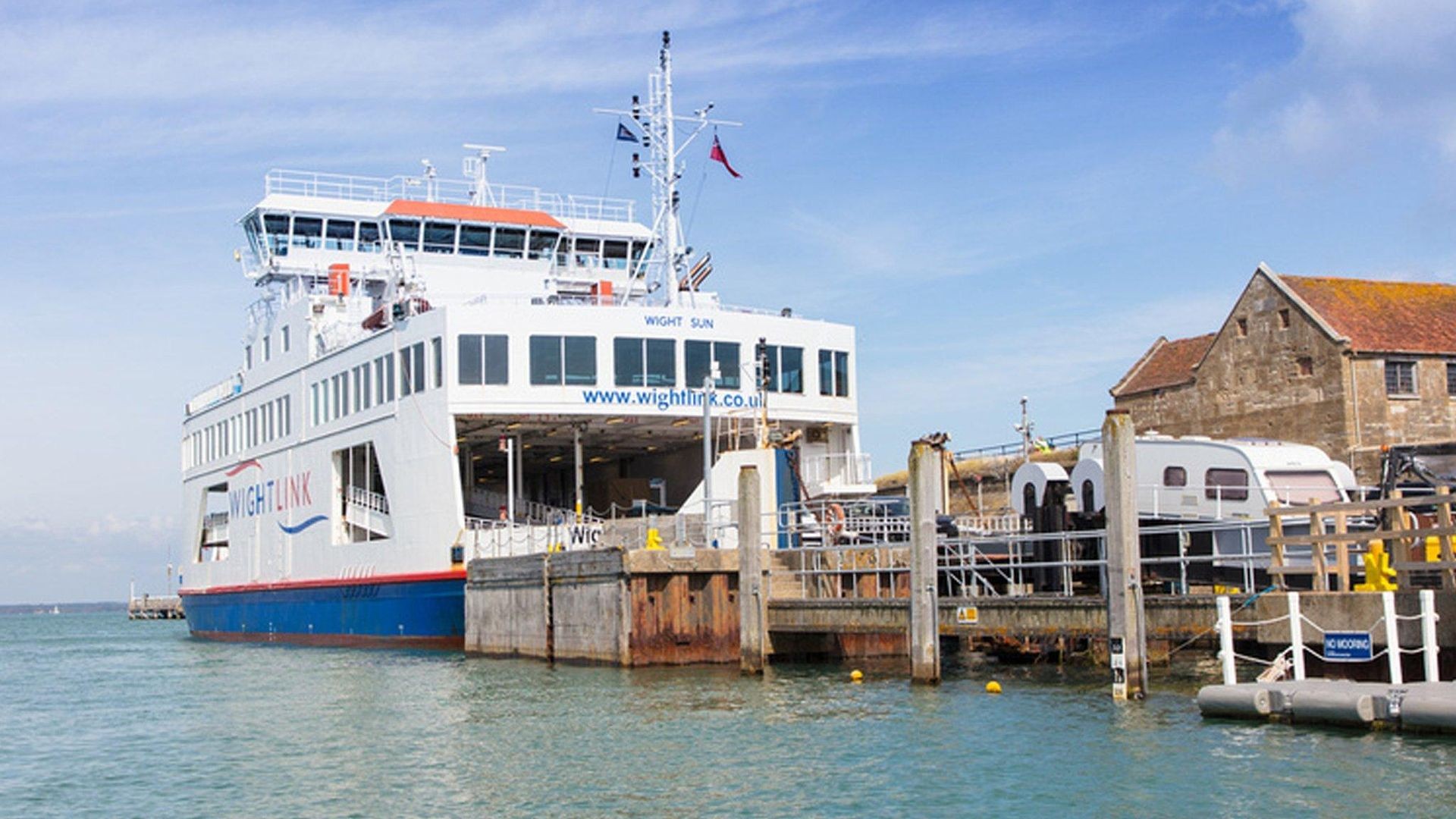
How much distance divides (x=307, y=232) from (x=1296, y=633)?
30692 millimetres

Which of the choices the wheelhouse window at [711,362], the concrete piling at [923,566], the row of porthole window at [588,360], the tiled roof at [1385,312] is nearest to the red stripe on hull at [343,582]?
the row of porthole window at [588,360]

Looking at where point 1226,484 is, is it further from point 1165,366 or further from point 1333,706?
point 1165,366

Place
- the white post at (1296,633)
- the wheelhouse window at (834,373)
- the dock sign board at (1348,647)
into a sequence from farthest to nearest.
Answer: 1. the wheelhouse window at (834,373)
2. the white post at (1296,633)
3. the dock sign board at (1348,647)

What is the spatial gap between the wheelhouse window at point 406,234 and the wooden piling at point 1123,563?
25256 millimetres

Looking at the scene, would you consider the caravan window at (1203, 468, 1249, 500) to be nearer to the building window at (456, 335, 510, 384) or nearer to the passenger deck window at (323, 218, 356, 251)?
the building window at (456, 335, 510, 384)

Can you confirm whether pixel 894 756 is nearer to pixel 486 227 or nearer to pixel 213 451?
pixel 486 227

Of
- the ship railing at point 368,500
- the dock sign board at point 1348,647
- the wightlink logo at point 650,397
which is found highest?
the wightlink logo at point 650,397

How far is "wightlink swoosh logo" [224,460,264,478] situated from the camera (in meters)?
42.6

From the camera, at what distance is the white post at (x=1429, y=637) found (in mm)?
14703

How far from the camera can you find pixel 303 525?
126ft

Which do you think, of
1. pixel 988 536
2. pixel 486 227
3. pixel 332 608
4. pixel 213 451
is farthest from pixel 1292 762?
pixel 213 451

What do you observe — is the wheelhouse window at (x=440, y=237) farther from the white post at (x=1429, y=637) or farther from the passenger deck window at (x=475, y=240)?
the white post at (x=1429, y=637)

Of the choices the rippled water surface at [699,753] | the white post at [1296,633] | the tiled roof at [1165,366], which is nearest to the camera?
the rippled water surface at [699,753]

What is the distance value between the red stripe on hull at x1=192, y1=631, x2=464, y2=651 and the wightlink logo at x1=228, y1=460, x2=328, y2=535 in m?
2.82
